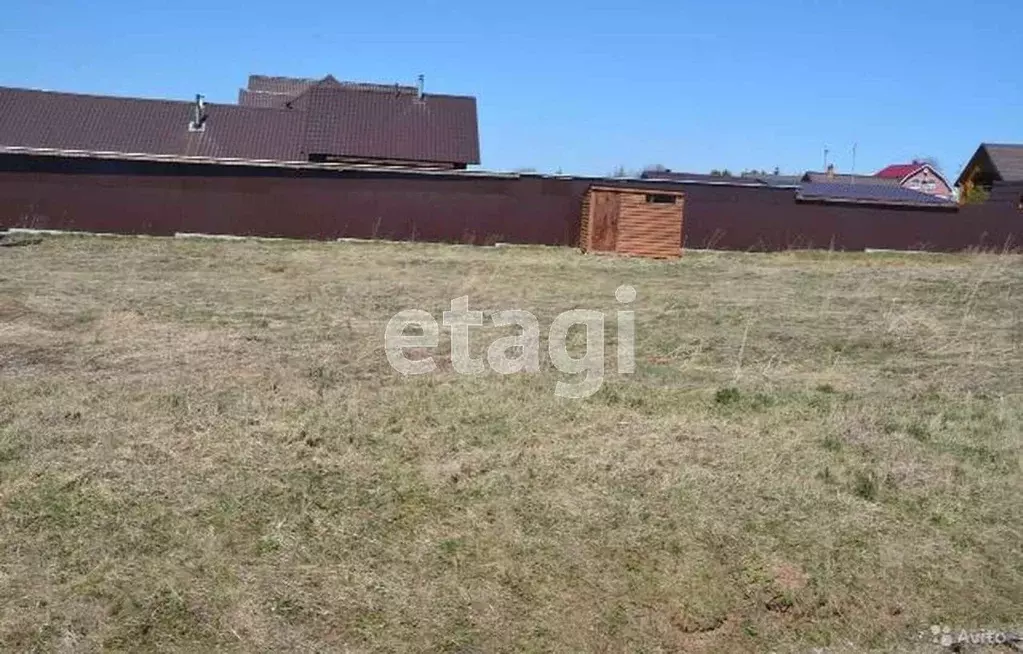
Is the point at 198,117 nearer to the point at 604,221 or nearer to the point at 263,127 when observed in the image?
the point at 263,127

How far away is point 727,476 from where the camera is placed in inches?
192

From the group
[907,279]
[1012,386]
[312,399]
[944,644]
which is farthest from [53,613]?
[907,279]

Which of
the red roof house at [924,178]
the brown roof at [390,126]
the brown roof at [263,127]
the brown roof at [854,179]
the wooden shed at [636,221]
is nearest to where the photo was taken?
the wooden shed at [636,221]

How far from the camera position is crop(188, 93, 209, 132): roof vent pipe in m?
30.1

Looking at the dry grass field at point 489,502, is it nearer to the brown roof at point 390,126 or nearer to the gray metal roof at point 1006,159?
the brown roof at point 390,126

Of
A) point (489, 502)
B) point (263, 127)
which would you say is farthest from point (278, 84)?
point (489, 502)

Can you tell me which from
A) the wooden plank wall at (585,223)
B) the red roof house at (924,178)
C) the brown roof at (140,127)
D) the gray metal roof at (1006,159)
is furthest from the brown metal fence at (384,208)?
the red roof house at (924,178)

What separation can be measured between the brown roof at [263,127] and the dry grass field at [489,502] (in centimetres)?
2195

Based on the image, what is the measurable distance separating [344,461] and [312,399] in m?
1.13

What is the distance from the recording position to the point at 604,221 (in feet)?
65.7

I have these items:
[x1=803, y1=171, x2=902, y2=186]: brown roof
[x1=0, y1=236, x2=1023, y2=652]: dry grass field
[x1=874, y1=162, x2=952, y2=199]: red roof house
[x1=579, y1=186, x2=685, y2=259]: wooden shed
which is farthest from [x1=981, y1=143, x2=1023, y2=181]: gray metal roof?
[x1=0, y1=236, x2=1023, y2=652]: dry grass field

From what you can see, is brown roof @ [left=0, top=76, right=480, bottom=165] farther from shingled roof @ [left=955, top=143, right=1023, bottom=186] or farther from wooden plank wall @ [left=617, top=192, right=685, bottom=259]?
shingled roof @ [left=955, top=143, right=1023, bottom=186]

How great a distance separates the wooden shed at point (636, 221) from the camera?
19.8 meters

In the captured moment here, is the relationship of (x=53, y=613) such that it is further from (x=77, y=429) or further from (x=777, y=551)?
(x=777, y=551)
